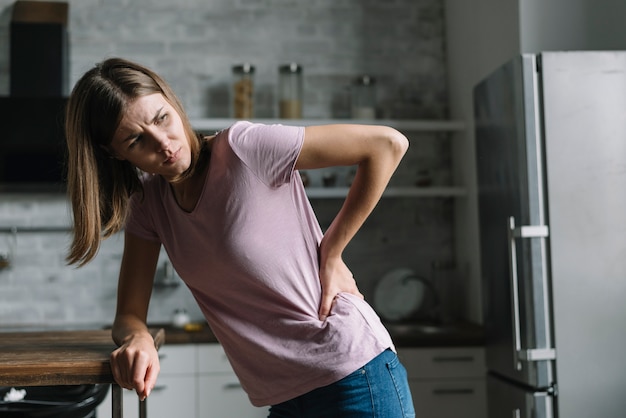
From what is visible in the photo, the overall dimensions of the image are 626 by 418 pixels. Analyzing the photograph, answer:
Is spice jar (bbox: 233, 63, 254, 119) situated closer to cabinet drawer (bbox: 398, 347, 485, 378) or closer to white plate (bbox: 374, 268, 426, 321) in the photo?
white plate (bbox: 374, 268, 426, 321)

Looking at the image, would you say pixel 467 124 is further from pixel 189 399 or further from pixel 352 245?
pixel 189 399

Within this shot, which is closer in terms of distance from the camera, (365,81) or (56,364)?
(56,364)

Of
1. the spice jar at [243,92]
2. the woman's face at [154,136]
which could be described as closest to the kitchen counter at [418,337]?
the spice jar at [243,92]

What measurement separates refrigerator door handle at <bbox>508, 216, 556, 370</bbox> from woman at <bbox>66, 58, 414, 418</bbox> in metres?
1.55

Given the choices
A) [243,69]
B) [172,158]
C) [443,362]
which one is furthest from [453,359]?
[172,158]

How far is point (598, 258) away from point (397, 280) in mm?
1382

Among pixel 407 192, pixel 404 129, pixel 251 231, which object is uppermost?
pixel 404 129

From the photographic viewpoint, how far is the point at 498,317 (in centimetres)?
313

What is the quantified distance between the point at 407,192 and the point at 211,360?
1.29m

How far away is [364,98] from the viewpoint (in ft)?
A: 13.1

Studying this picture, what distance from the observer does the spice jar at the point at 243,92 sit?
12.7 ft

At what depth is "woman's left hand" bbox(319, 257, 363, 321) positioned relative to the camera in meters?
1.35

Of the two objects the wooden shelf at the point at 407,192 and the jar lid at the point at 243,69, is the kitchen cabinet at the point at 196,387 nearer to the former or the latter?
the wooden shelf at the point at 407,192

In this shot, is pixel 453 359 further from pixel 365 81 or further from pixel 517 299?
pixel 365 81
